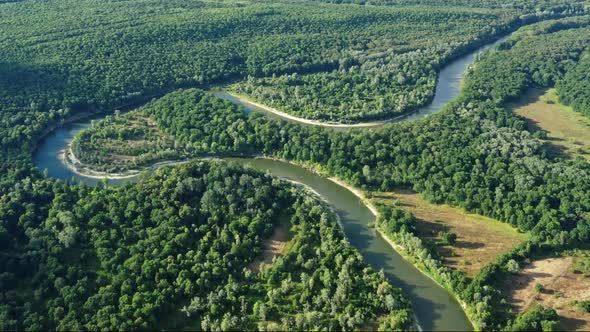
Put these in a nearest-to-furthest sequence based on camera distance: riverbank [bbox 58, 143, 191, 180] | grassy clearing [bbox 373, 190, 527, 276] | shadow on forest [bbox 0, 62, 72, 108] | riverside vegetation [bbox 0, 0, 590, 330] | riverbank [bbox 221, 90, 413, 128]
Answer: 1. riverside vegetation [bbox 0, 0, 590, 330]
2. grassy clearing [bbox 373, 190, 527, 276]
3. riverbank [bbox 58, 143, 191, 180]
4. riverbank [bbox 221, 90, 413, 128]
5. shadow on forest [bbox 0, 62, 72, 108]

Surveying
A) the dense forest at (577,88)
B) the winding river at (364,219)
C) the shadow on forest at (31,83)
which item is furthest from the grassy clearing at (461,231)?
the shadow on forest at (31,83)

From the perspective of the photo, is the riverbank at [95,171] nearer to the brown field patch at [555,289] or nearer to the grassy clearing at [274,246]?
the grassy clearing at [274,246]

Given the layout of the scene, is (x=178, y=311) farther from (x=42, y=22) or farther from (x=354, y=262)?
(x=42, y=22)

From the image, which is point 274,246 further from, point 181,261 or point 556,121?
point 556,121

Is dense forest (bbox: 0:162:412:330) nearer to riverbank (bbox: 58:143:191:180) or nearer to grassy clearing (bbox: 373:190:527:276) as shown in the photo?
riverbank (bbox: 58:143:191:180)

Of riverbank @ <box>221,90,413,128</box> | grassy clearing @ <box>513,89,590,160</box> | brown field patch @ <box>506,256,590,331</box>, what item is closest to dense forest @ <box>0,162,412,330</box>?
brown field patch @ <box>506,256,590,331</box>

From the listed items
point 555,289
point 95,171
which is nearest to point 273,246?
point 555,289
